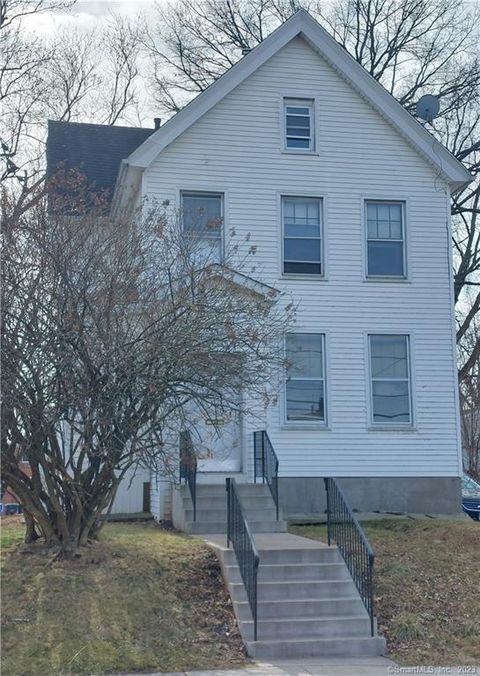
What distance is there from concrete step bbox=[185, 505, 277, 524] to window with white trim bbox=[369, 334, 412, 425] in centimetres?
395

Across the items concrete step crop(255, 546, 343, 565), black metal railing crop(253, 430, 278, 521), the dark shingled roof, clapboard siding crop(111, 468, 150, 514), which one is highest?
the dark shingled roof

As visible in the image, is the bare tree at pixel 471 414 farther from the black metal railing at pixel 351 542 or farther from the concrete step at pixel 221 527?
the black metal railing at pixel 351 542

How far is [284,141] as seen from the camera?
17.7m

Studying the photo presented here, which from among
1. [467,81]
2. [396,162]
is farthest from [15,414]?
[467,81]

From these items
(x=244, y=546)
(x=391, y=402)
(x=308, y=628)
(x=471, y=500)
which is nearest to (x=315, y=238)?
(x=391, y=402)

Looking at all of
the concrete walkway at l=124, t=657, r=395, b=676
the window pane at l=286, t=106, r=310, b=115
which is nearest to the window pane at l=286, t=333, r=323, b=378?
the window pane at l=286, t=106, r=310, b=115

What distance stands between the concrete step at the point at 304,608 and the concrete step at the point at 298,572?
47 centimetres

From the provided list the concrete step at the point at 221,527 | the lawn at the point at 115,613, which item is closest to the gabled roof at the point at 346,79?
the concrete step at the point at 221,527

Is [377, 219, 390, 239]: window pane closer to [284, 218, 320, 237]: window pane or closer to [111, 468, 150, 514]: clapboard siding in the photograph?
[284, 218, 320, 237]: window pane

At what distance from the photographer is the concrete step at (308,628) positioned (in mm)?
9719

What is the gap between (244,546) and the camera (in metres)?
10.5

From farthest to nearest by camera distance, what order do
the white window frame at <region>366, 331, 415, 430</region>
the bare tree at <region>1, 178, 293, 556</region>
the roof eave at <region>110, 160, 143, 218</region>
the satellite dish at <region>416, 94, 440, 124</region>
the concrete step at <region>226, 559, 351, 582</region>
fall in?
the satellite dish at <region>416, 94, 440, 124</region> → the white window frame at <region>366, 331, 415, 430</region> → the roof eave at <region>110, 160, 143, 218</region> → the concrete step at <region>226, 559, 351, 582</region> → the bare tree at <region>1, 178, 293, 556</region>

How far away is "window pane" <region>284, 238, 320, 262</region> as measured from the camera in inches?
685

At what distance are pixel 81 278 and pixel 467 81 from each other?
814 inches
